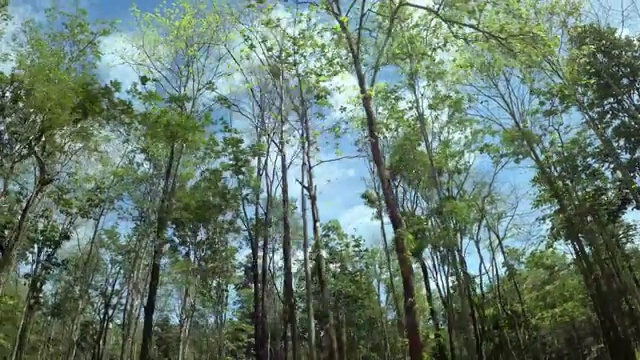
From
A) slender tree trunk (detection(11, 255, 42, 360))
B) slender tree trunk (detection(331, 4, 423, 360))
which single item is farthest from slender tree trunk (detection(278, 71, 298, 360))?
slender tree trunk (detection(11, 255, 42, 360))

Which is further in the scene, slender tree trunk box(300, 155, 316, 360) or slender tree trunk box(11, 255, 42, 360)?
slender tree trunk box(11, 255, 42, 360)

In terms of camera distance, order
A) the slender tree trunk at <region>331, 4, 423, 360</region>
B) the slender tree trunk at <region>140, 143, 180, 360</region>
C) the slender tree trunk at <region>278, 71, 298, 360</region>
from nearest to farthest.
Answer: the slender tree trunk at <region>331, 4, 423, 360</region> → the slender tree trunk at <region>140, 143, 180, 360</region> → the slender tree trunk at <region>278, 71, 298, 360</region>

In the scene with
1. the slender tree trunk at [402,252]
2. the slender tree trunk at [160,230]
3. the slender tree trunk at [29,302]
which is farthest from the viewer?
the slender tree trunk at [29,302]

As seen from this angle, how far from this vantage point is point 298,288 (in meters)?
26.7

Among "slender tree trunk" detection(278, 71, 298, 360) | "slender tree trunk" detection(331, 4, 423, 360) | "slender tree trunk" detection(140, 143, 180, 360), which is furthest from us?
"slender tree trunk" detection(278, 71, 298, 360)

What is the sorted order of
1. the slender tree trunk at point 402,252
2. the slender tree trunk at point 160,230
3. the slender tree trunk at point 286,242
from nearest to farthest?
the slender tree trunk at point 402,252
the slender tree trunk at point 160,230
the slender tree trunk at point 286,242

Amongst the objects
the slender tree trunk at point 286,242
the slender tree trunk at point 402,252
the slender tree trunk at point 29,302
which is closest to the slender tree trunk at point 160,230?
the slender tree trunk at point 286,242

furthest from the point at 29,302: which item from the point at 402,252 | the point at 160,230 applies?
the point at 402,252

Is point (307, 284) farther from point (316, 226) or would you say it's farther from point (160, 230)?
point (160, 230)

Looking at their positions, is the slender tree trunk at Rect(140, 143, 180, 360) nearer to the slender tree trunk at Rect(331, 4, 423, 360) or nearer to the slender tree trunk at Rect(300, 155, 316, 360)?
the slender tree trunk at Rect(300, 155, 316, 360)

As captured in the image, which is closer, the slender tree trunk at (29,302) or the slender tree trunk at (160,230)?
the slender tree trunk at (160,230)

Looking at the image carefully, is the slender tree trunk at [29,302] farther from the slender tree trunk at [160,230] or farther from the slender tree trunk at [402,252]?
the slender tree trunk at [402,252]

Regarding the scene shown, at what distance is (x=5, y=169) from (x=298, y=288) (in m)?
18.4

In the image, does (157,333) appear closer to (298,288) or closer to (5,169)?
(298,288)
